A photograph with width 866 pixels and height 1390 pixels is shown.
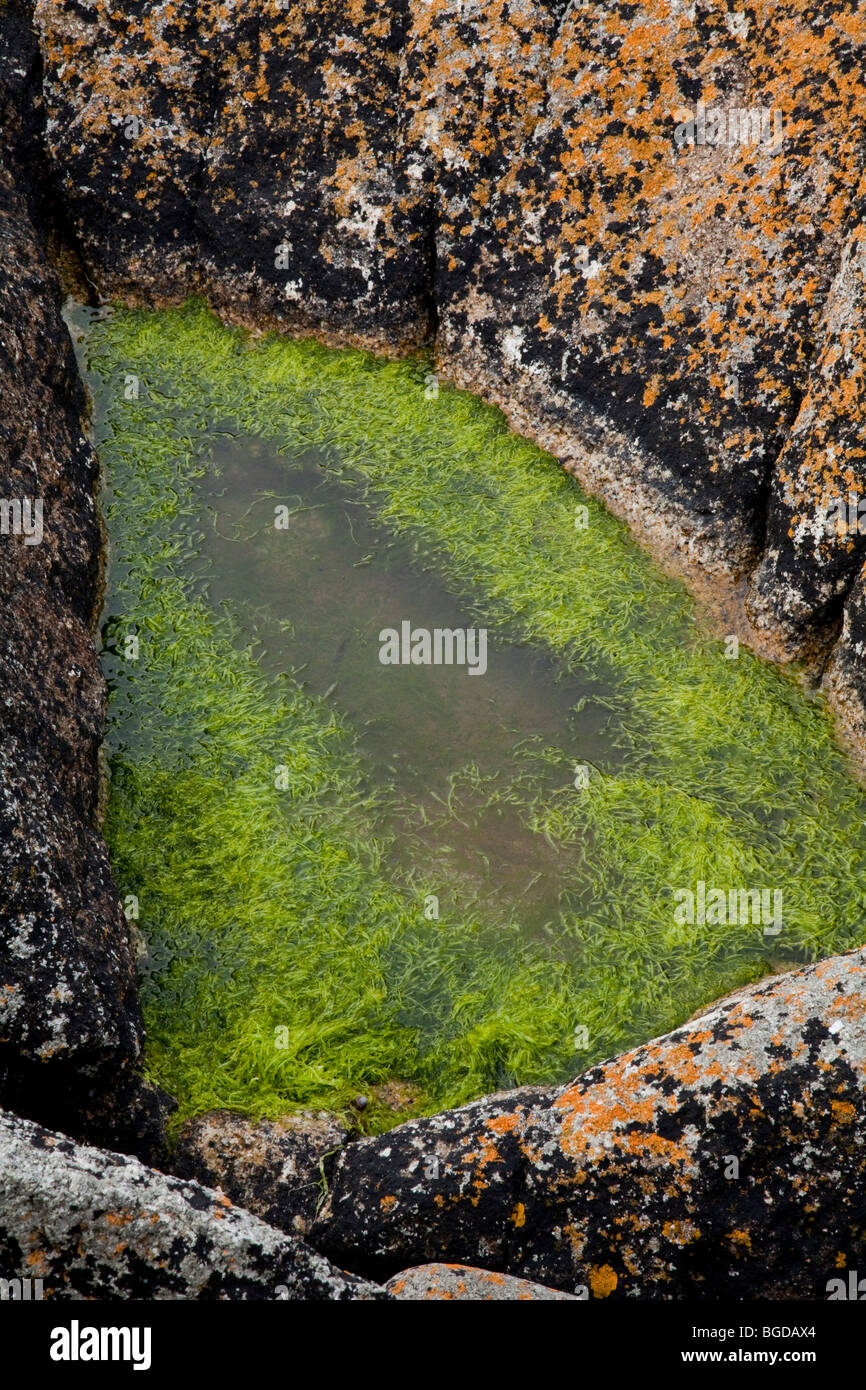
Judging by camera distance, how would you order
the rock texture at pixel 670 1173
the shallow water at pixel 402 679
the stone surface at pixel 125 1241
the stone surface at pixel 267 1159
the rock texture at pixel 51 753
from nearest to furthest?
1. the stone surface at pixel 125 1241
2. the rock texture at pixel 670 1173
3. the rock texture at pixel 51 753
4. the stone surface at pixel 267 1159
5. the shallow water at pixel 402 679

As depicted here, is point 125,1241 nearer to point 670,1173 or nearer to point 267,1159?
point 267,1159

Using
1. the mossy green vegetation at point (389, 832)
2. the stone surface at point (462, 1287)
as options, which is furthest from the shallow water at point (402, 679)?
the stone surface at point (462, 1287)

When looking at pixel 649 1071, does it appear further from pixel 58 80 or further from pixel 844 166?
pixel 58 80

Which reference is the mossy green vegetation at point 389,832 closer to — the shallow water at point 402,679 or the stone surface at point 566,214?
the shallow water at point 402,679

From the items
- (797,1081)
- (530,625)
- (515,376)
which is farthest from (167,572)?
(797,1081)

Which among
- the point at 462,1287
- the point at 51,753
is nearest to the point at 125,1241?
the point at 462,1287

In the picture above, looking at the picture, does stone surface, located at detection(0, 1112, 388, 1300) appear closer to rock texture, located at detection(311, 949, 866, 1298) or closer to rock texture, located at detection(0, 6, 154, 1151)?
rock texture, located at detection(311, 949, 866, 1298)
